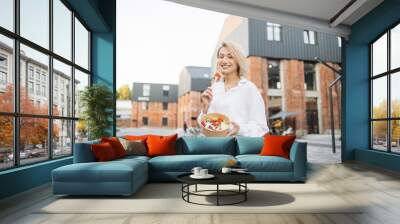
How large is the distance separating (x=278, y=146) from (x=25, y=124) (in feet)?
13.0

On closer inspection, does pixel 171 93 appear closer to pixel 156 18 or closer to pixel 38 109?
pixel 156 18

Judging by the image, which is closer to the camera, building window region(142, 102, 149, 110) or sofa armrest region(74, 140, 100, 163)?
sofa armrest region(74, 140, 100, 163)

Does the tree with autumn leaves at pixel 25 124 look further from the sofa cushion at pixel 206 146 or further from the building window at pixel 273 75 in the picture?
the building window at pixel 273 75

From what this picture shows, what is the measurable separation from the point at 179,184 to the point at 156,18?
25.8 feet

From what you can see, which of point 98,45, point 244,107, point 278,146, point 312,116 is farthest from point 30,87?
point 312,116

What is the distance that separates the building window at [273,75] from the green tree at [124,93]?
5.62 m

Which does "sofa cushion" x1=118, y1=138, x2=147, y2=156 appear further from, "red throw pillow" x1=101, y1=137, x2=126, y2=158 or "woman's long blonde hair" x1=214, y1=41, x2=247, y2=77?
"woman's long blonde hair" x1=214, y1=41, x2=247, y2=77

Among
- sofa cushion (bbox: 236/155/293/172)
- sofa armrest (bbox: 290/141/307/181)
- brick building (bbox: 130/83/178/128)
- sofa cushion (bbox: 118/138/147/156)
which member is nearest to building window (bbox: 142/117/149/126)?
brick building (bbox: 130/83/178/128)

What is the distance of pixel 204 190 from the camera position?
4805 millimetres

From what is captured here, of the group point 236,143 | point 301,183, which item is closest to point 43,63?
point 236,143

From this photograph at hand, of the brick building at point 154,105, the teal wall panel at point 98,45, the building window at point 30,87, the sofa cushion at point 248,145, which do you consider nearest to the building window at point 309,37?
the brick building at point 154,105

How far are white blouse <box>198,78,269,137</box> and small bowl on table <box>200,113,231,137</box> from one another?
6.5 inches

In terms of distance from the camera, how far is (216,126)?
11180 millimetres

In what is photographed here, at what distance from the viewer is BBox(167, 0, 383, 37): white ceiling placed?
7.54m
